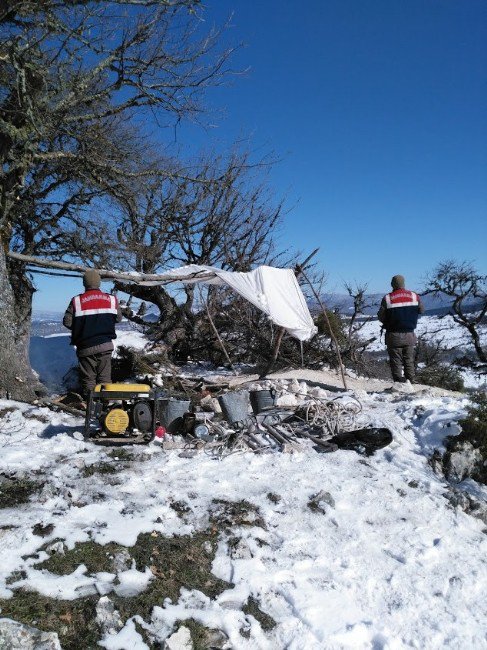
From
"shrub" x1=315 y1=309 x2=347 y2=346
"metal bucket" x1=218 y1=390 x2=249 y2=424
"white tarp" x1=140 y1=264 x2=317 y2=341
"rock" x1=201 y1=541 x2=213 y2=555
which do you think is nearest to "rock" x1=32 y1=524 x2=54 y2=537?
"rock" x1=201 y1=541 x2=213 y2=555

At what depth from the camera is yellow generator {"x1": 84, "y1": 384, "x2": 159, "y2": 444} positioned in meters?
5.86

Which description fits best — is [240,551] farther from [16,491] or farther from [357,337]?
[357,337]

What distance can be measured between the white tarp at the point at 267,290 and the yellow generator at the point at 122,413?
117 inches

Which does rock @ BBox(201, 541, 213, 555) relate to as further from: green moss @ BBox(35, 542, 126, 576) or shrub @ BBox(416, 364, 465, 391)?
shrub @ BBox(416, 364, 465, 391)

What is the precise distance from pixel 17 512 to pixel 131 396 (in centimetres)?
216

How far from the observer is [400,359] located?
9789 millimetres

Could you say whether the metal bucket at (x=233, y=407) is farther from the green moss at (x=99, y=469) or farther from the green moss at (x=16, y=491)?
the green moss at (x=16, y=491)

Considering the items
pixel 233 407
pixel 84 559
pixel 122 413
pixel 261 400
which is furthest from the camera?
pixel 261 400

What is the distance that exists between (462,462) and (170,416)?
354 centimetres

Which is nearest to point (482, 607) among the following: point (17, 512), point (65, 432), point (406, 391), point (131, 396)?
point (17, 512)

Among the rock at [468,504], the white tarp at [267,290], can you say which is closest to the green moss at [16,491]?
the rock at [468,504]

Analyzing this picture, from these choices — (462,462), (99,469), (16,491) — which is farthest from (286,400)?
(16,491)

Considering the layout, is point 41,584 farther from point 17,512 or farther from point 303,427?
point 303,427

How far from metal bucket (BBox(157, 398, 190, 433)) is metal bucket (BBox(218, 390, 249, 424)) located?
60 cm
